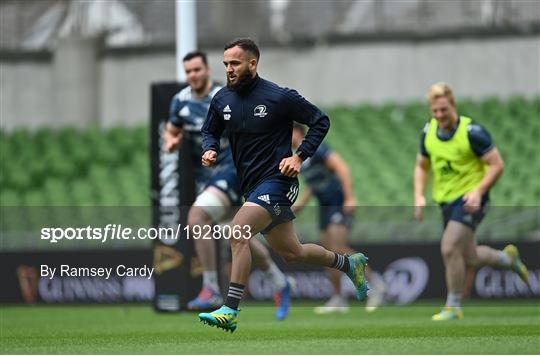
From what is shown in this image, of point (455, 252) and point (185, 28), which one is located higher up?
point (185, 28)

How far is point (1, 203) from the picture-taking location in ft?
67.4

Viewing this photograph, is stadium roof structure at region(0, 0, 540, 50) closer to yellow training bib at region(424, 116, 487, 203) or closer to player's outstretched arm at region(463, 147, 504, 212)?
yellow training bib at region(424, 116, 487, 203)

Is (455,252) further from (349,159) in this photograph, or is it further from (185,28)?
(349,159)

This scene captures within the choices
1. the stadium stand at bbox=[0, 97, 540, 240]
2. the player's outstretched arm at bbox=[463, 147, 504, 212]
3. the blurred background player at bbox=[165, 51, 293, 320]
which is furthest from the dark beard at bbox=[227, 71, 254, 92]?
the stadium stand at bbox=[0, 97, 540, 240]

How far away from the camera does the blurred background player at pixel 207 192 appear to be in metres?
11.1

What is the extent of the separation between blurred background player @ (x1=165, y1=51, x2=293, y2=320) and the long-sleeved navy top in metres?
2.82

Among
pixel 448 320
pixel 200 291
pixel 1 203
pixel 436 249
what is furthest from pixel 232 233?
pixel 1 203

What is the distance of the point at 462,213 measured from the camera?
10.9 meters

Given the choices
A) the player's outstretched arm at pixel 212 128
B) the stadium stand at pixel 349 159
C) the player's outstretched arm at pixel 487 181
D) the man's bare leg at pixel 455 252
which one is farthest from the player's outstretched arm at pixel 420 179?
the stadium stand at pixel 349 159

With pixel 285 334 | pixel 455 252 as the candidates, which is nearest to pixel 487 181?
pixel 455 252

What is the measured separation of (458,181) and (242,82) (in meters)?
3.60

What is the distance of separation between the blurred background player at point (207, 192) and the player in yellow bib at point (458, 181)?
1531mm

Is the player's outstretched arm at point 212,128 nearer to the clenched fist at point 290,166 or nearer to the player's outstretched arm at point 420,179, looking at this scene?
the clenched fist at point 290,166

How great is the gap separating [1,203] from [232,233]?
1333 centimetres
